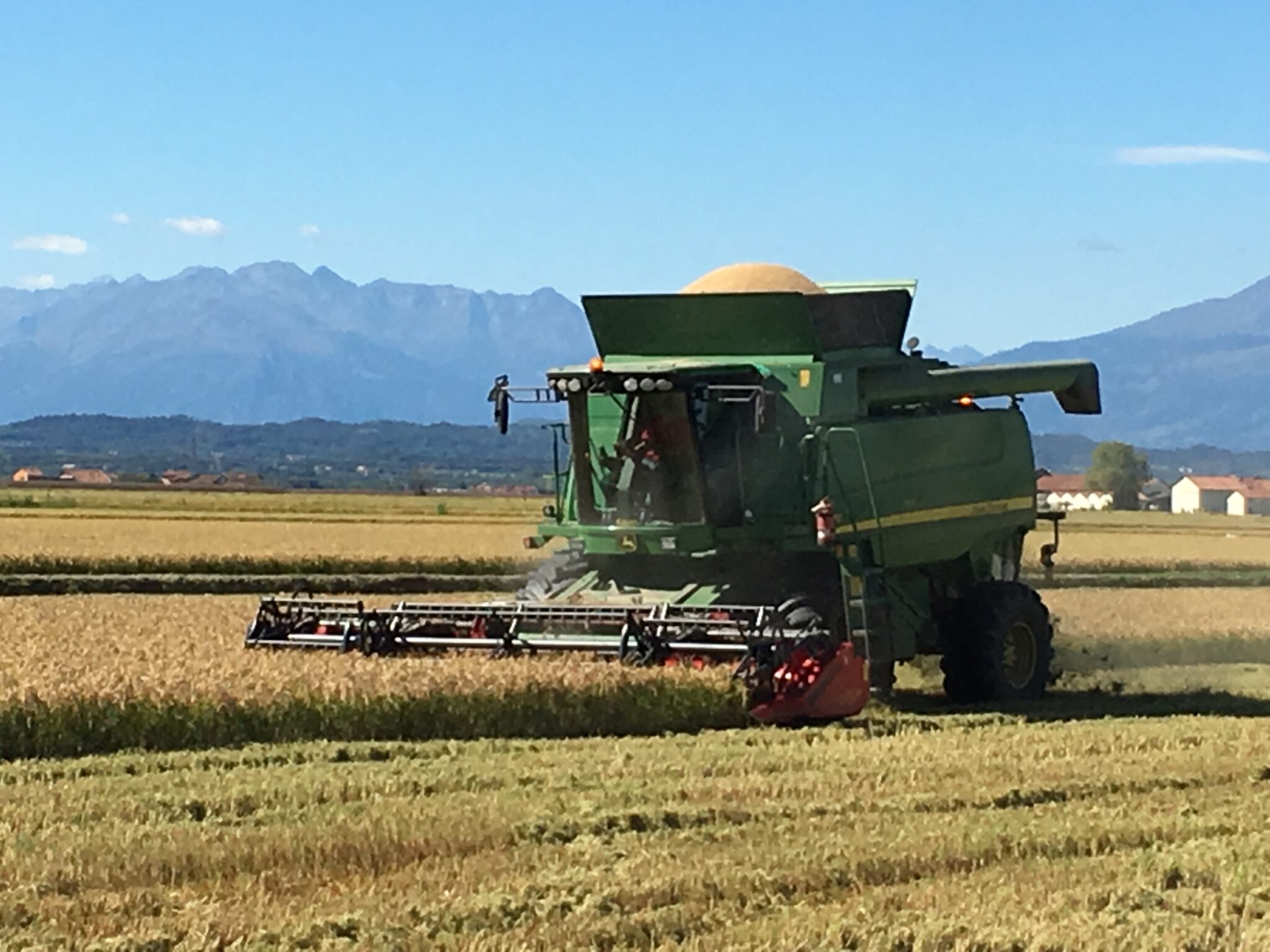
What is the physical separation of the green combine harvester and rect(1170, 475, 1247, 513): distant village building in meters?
103

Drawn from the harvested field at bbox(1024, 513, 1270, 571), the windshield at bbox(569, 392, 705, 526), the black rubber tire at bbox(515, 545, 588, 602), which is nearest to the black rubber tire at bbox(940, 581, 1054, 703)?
the windshield at bbox(569, 392, 705, 526)

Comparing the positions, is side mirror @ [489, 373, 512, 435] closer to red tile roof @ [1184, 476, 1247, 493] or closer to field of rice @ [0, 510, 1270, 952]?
field of rice @ [0, 510, 1270, 952]

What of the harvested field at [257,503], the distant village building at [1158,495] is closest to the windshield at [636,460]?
the harvested field at [257,503]

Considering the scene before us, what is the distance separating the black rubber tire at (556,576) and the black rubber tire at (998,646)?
9.27 ft

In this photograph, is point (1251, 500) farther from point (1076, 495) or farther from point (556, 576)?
point (556, 576)

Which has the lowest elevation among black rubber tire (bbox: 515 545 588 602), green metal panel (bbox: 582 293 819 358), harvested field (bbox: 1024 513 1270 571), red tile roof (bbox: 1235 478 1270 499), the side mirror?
red tile roof (bbox: 1235 478 1270 499)

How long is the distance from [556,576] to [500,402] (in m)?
1.39

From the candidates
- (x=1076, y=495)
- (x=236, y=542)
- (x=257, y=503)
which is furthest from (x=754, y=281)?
(x=1076, y=495)

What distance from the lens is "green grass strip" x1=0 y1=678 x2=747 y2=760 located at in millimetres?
10484

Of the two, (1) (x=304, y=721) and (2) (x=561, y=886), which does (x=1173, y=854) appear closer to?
(2) (x=561, y=886)

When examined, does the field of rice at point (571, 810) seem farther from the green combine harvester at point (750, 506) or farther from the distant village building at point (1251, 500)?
the distant village building at point (1251, 500)

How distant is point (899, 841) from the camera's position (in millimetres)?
7938

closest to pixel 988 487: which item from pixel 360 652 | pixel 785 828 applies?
pixel 360 652

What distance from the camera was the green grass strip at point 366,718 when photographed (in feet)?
34.4
